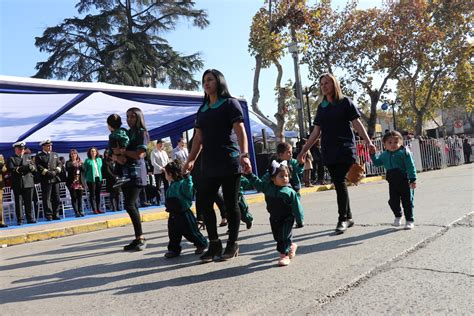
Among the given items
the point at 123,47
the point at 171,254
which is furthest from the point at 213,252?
the point at 123,47

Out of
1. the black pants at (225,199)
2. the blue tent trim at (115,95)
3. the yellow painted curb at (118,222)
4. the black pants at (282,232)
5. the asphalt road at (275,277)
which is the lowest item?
the asphalt road at (275,277)

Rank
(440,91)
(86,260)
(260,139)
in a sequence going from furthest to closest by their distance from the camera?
1. (440,91)
2. (260,139)
3. (86,260)

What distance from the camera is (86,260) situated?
192 inches

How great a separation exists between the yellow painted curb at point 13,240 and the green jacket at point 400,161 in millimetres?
6090

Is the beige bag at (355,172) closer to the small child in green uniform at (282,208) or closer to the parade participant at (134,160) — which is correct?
the small child in green uniform at (282,208)

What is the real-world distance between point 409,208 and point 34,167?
A: 8.09 meters

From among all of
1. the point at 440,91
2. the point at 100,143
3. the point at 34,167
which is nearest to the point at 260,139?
the point at 100,143

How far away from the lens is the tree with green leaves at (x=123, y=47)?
22.4 m

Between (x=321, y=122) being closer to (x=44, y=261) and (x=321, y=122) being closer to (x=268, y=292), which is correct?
(x=268, y=292)

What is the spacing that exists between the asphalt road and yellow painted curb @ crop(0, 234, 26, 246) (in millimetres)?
2202

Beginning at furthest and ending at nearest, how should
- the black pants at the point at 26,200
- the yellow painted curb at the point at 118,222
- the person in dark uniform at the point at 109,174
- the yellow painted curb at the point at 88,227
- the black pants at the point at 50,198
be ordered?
1. the person in dark uniform at the point at 109,174
2. the black pants at the point at 50,198
3. the black pants at the point at 26,200
4. the yellow painted curb at the point at 118,222
5. the yellow painted curb at the point at 88,227

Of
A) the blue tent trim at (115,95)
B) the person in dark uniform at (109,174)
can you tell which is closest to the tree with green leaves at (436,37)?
the blue tent trim at (115,95)

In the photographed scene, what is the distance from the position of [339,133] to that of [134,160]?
2425mm

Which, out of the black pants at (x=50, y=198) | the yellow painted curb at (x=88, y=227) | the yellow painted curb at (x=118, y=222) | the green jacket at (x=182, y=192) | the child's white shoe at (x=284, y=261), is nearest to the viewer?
the child's white shoe at (x=284, y=261)
